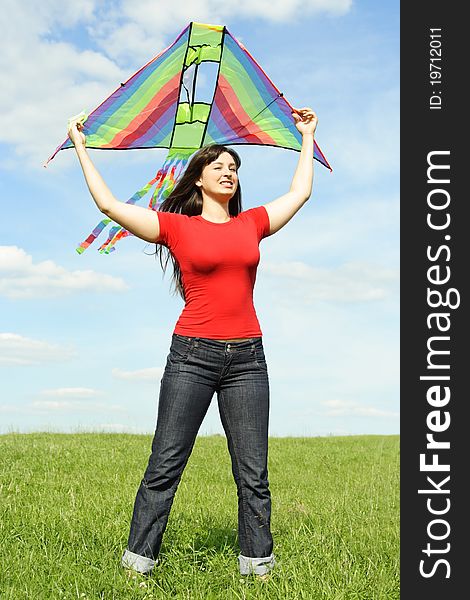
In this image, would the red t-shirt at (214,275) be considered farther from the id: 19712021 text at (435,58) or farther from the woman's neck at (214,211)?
the id: 19712021 text at (435,58)

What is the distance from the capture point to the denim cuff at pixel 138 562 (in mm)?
5605


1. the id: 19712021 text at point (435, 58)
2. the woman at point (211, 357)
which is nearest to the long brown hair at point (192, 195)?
the woman at point (211, 357)

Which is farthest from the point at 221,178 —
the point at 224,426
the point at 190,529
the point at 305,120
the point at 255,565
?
the point at 190,529

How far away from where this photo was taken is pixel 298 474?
12695mm

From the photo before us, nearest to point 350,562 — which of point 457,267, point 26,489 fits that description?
point 457,267

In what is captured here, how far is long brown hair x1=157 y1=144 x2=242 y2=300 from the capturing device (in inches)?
229

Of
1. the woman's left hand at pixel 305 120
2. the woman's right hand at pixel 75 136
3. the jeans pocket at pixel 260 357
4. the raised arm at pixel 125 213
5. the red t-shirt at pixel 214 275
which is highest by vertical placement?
the woman's left hand at pixel 305 120

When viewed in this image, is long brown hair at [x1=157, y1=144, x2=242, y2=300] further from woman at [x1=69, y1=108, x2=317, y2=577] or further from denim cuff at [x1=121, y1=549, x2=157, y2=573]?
denim cuff at [x1=121, y1=549, x2=157, y2=573]

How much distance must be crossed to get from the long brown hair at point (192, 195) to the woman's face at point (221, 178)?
0.05 metres

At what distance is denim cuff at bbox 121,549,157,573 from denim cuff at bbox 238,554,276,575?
68 centimetres

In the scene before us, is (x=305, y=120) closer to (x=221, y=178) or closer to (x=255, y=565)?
(x=221, y=178)

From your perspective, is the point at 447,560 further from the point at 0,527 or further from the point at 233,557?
the point at 0,527

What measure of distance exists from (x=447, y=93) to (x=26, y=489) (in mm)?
7273

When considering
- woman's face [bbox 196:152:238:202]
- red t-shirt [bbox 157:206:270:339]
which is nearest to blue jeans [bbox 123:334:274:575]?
red t-shirt [bbox 157:206:270:339]
